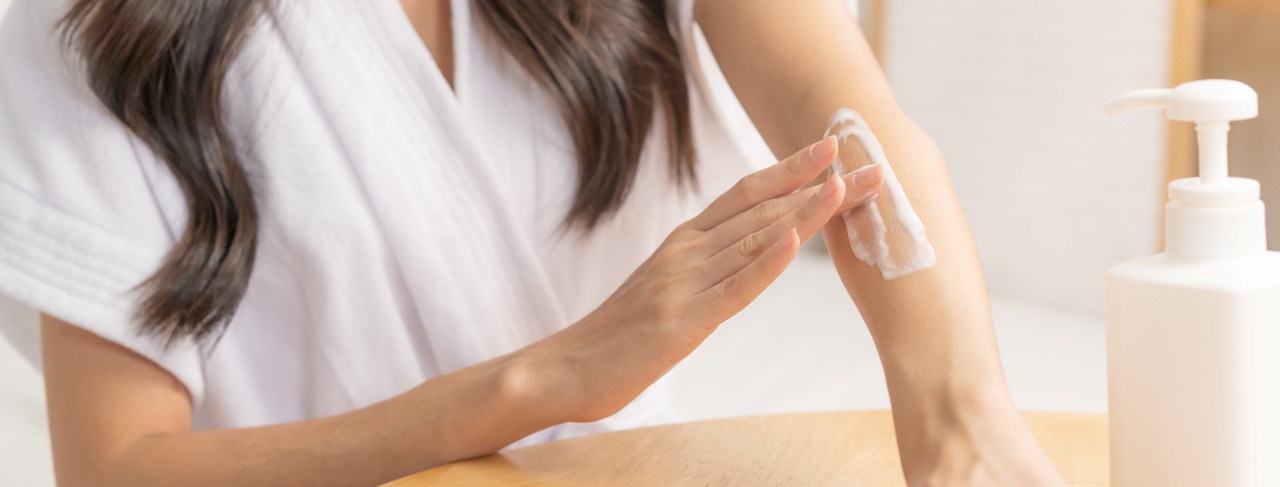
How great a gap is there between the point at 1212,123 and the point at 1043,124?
55.6 inches

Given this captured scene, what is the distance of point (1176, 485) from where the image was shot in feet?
1.46

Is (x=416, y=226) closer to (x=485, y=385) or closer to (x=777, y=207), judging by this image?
(x=485, y=385)

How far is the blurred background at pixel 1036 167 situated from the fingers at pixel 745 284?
1.00 metres

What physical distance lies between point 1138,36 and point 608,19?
43.2 inches

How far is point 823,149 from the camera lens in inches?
22.3

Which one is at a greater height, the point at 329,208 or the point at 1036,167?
the point at 329,208

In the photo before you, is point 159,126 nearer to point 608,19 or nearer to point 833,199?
point 608,19

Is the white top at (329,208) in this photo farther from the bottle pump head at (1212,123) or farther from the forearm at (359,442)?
the bottle pump head at (1212,123)

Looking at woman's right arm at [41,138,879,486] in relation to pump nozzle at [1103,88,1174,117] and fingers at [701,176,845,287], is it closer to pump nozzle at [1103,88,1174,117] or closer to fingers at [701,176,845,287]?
fingers at [701,176,845,287]

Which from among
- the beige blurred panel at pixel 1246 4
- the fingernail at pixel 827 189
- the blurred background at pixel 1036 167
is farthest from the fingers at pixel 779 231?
the beige blurred panel at pixel 1246 4

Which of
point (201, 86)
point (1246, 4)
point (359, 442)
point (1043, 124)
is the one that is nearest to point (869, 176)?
point (359, 442)

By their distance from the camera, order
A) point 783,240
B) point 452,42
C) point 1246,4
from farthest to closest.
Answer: point 1246,4 < point 452,42 < point 783,240

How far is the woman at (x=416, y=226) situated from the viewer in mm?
591

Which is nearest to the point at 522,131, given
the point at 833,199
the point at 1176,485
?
the point at 833,199
